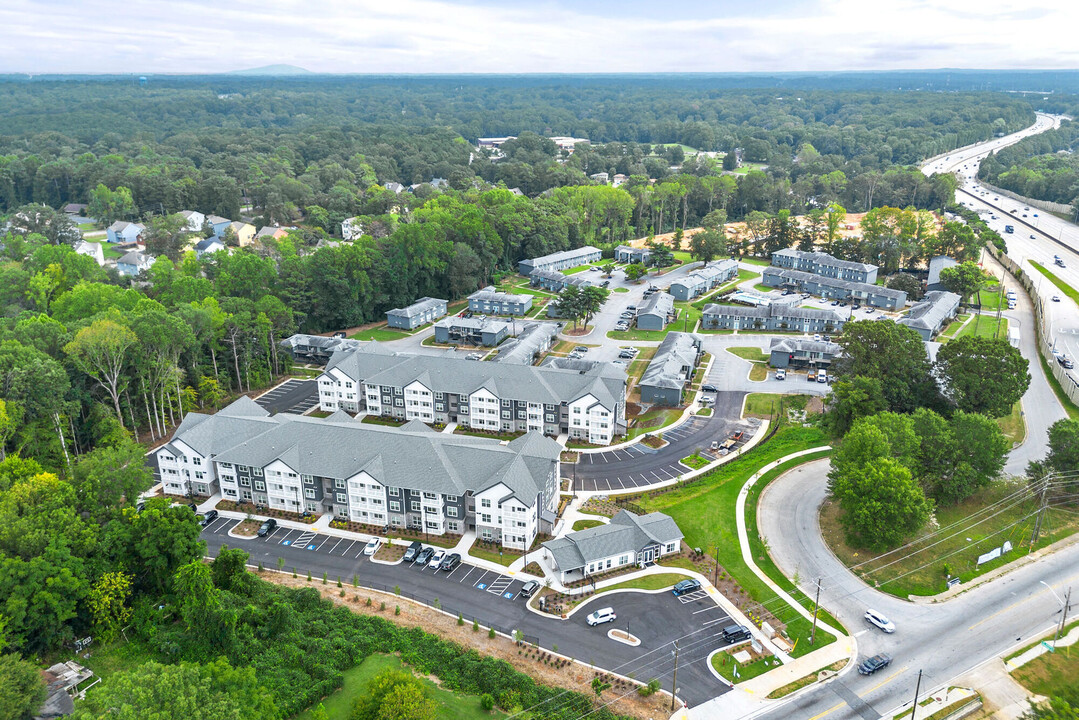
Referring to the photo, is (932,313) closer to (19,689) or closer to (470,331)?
(470,331)

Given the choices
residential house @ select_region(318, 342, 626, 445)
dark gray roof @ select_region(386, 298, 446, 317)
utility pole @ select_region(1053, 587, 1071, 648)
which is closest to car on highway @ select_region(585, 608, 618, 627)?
residential house @ select_region(318, 342, 626, 445)

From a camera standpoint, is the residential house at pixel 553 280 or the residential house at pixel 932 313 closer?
the residential house at pixel 932 313

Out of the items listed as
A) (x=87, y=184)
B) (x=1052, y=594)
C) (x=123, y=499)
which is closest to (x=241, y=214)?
(x=87, y=184)

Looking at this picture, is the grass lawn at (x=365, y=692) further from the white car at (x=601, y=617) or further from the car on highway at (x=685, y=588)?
the car on highway at (x=685, y=588)

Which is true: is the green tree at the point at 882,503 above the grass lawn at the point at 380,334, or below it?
above

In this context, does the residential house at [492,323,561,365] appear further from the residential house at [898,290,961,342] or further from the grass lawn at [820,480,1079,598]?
the residential house at [898,290,961,342]

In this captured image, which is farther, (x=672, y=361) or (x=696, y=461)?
(x=672, y=361)

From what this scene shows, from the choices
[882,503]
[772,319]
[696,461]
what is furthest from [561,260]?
[882,503]

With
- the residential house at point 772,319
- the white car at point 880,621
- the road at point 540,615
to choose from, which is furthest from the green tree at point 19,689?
the residential house at point 772,319
